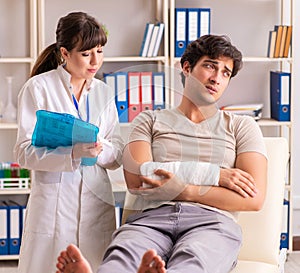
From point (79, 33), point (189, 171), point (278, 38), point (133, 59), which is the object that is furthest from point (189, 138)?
point (278, 38)

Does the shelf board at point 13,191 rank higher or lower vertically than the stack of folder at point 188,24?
lower

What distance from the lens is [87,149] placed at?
2293mm

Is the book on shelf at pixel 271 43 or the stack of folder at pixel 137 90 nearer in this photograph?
the stack of folder at pixel 137 90

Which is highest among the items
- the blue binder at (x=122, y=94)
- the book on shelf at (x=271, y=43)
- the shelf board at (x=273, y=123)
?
the book on shelf at (x=271, y=43)

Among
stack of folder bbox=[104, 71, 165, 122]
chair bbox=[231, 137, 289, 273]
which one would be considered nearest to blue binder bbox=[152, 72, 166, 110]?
stack of folder bbox=[104, 71, 165, 122]

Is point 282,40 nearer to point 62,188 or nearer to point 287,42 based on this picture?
point 287,42

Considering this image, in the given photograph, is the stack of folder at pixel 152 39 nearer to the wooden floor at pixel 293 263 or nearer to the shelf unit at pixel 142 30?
the shelf unit at pixel 142 30

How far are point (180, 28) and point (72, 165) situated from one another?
6.26 feet

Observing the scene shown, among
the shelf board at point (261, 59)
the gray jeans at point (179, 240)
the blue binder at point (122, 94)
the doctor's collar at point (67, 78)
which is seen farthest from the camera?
the shelf board at point (261, 59)

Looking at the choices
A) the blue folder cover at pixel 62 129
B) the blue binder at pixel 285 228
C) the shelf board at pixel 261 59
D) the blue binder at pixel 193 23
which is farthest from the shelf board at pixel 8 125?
the blue folder cover at pixel 62 129

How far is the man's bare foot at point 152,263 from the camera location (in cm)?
200

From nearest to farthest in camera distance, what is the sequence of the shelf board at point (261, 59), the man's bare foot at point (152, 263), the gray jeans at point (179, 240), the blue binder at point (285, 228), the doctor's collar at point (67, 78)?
the man's bare foot at point (152, 263) < the gray jeans at point (179, 240) < the doctor's collar at point (67, 78) < the shelf board at point (261, 59) < the blue binder at point (285, 228)

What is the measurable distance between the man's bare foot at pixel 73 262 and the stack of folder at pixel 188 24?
2227 millimetres

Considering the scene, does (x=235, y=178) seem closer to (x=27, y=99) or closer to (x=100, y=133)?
(x=100, y=133)
